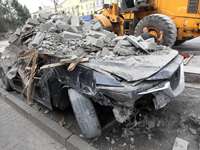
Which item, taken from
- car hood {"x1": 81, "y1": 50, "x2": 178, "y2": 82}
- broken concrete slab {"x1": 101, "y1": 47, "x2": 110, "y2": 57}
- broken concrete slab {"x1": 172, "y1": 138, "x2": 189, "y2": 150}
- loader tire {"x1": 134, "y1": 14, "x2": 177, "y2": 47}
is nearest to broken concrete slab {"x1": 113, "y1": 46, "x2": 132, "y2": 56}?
broken concrete slab {"x1": 101, "y1": 47, "x2": 110, "y2": 57}

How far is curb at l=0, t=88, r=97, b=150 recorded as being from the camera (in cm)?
211

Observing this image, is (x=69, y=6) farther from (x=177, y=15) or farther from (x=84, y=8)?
(x=177, y=15)

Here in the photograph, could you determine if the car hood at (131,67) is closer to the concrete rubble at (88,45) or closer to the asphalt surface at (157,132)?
the concrete rubble at (88,45)

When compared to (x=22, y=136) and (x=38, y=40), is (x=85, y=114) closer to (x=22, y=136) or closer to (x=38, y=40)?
(x=22, y=136)

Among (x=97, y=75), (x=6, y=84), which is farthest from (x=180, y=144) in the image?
(x=6, y=84)

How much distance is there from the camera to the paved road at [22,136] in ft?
7.73

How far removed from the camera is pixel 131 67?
187 centimetres

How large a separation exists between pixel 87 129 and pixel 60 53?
1287 mm

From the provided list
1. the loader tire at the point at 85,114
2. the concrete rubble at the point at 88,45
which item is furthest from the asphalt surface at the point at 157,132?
the concrete rubble at the point at 88,45

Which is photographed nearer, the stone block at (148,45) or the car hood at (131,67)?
the car hood at (131,67)

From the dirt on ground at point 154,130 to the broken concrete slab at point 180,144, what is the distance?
84 mm

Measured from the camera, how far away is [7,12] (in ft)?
95.0

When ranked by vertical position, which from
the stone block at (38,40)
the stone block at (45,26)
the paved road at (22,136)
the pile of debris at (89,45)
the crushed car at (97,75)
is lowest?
the paved road at (22,136)

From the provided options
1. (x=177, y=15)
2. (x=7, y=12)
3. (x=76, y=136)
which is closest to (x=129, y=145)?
(x=76, y=136)
